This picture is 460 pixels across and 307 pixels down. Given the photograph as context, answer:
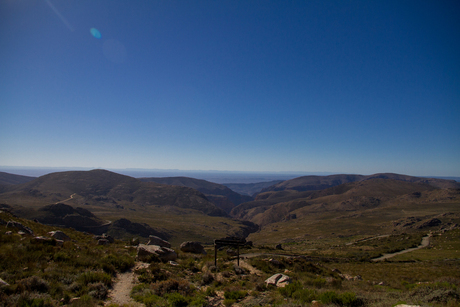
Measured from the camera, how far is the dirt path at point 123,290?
845cm

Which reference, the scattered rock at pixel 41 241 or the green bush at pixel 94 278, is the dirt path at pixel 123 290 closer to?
the green bush at pixel 94 278

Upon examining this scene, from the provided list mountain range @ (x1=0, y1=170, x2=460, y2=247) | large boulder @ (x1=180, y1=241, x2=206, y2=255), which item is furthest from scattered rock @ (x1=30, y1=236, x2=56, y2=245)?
mountain range @ (x1=0, y1=170, x2=460, y2=247)

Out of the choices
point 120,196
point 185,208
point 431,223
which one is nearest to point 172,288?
point 431,223

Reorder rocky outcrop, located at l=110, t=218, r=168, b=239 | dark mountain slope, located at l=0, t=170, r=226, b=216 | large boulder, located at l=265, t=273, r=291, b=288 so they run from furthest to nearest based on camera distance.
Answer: dark mountain slope, located at l=0, t=170, r=226, b=216 → rocky outcrop, located at l=110, t=218, r=168, b=239 → large boulder, located at l=265, t=273, r=291, b=288

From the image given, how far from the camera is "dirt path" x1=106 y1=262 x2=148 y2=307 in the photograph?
27.7 feet

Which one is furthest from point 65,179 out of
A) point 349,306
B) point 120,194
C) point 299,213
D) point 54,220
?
point 349,306

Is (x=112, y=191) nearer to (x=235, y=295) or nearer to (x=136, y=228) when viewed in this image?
(x=136, y=228)

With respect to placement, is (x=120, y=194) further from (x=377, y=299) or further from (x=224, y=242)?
(x=377, y=299)

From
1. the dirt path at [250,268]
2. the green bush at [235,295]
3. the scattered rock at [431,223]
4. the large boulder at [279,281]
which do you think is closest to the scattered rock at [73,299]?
the green bush at [235,295]

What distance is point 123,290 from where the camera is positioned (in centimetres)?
971

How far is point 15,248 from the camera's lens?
1096cm

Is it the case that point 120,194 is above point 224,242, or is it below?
below

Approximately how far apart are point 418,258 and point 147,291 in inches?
1626

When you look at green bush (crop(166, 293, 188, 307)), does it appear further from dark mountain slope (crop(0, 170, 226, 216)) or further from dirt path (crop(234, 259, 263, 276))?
dark mountain slope (crop(0, 170, 226, 216))
